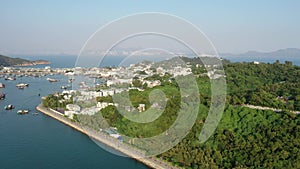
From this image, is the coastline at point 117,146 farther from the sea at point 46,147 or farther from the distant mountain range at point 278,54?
the distant mountain range at point 278,54

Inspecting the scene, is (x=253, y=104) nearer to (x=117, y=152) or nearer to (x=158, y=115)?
(x=158, y=115)

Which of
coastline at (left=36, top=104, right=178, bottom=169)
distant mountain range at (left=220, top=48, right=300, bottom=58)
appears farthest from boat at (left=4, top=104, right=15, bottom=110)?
distant mountain range at (left=220, top=48, right=300, bottom=58)

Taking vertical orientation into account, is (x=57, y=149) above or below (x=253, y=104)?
below

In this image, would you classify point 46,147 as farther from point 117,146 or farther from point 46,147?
point 117,146

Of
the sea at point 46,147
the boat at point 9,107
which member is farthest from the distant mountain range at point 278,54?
the sea at point 46,147

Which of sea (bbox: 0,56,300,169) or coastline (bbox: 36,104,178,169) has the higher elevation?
coastline (bbox: 36,104,178,169)

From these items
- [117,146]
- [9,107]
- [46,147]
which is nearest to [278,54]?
[9,107]

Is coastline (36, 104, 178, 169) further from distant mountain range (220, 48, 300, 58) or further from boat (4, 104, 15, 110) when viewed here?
distant mountain range (220, 48, 300, 58)

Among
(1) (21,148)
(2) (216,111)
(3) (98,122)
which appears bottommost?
(1) (21,148)

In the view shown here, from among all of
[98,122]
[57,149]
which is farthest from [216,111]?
[57,149]
